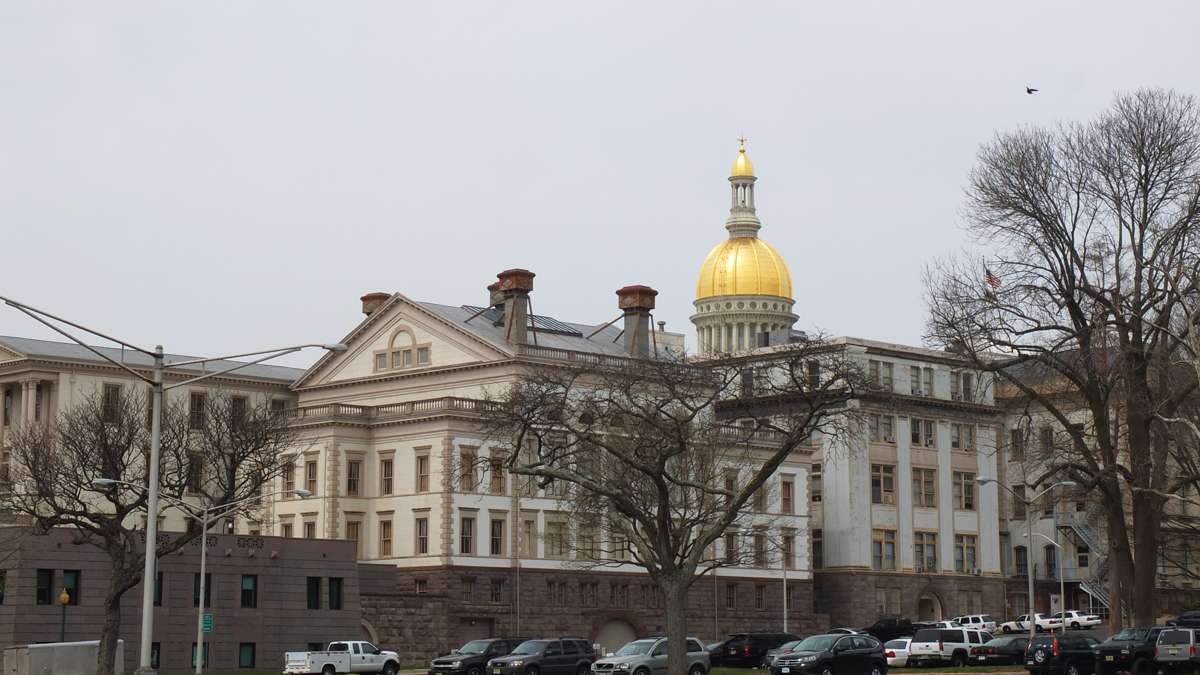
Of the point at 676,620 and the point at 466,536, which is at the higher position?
the point at 466,536

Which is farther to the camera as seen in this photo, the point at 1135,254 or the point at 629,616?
the point at 629,616

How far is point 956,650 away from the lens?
8275 centimetres

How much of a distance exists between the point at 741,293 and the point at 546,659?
312 ft

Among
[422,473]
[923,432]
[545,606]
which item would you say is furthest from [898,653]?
[923,432]

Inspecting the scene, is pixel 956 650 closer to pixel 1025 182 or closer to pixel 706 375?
pixel 706 375

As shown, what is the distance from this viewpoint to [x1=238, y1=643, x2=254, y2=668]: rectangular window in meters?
86.2

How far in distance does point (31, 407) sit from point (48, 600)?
29.1 meters

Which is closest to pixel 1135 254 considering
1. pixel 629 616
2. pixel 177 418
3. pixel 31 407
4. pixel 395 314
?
pixel 177 418

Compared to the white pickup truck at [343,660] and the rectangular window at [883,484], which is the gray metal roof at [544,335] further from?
the white pickup truck at [343,660]

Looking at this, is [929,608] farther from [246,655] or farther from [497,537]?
[246,655]

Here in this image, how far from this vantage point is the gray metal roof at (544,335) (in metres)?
109

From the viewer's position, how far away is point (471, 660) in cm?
7200

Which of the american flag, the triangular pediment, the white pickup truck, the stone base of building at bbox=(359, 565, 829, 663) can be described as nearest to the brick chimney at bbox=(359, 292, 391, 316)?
the triangular pediment

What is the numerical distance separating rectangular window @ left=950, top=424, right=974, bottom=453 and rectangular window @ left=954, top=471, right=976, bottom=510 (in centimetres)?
173
